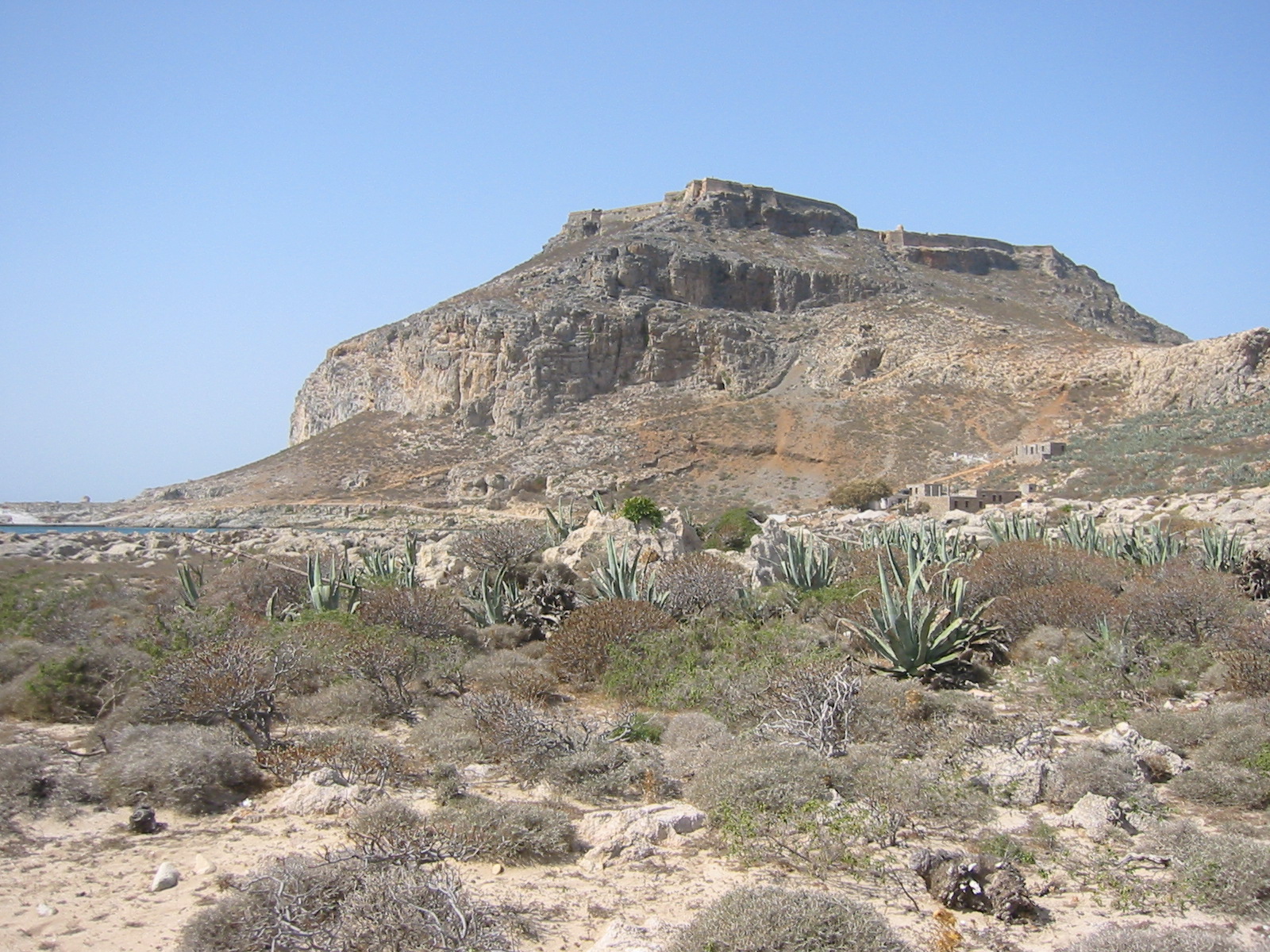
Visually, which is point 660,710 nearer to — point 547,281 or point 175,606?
point 175,606

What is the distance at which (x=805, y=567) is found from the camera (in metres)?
13.1

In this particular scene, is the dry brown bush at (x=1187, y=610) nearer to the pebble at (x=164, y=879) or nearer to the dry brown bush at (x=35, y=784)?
the pebble at (x=164, y=879)

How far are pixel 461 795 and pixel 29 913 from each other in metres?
2.40

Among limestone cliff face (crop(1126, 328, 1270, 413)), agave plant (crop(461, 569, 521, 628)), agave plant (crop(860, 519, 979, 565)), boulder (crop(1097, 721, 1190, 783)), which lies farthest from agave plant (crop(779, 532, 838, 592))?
limestone cliff face (crop(1126, 328, 1270, 413))

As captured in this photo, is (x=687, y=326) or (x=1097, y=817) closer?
(x=1097, y=817)

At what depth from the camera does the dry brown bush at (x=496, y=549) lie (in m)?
14.4

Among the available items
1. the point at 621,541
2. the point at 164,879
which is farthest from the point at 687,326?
the point at 164,879

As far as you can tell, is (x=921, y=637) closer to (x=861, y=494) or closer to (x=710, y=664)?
(x=710, y=664)

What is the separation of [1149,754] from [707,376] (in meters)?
58.7

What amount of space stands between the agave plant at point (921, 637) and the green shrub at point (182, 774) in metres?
5.65

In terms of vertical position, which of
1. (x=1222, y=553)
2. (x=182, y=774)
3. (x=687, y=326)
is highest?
(x=687, y=326)

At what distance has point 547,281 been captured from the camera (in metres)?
69.8

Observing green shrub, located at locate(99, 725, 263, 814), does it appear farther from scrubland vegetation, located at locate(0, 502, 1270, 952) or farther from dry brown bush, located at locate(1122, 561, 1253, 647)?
dry brown bush, located at locate(1122, 561, 1253, 647)

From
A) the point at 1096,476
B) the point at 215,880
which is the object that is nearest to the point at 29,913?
the point at 215,880
